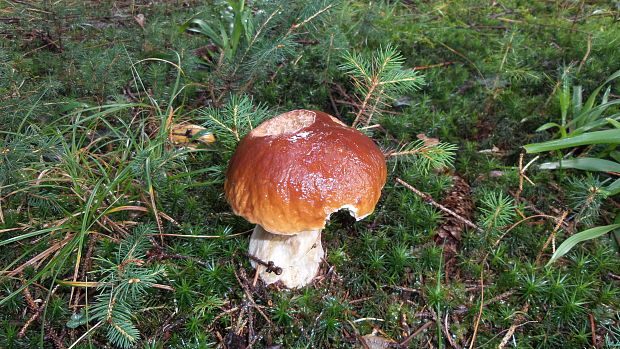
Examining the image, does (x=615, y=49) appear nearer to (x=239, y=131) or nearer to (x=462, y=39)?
(x=462, y=39)

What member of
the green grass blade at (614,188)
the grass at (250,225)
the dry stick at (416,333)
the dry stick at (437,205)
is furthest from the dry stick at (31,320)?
the green grass blade at (614,188)

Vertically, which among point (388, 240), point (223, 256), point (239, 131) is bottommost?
point (223, 256)

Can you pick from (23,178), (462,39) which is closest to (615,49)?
(462,39)

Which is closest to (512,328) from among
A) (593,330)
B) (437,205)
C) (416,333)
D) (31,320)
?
(593,330)

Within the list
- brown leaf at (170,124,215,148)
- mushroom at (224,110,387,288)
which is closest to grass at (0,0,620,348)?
brown leaf at (170,124,215,148)

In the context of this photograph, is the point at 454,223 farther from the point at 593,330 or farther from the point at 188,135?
the point at 188,135

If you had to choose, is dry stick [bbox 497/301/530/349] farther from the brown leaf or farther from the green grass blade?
the brown leaf
